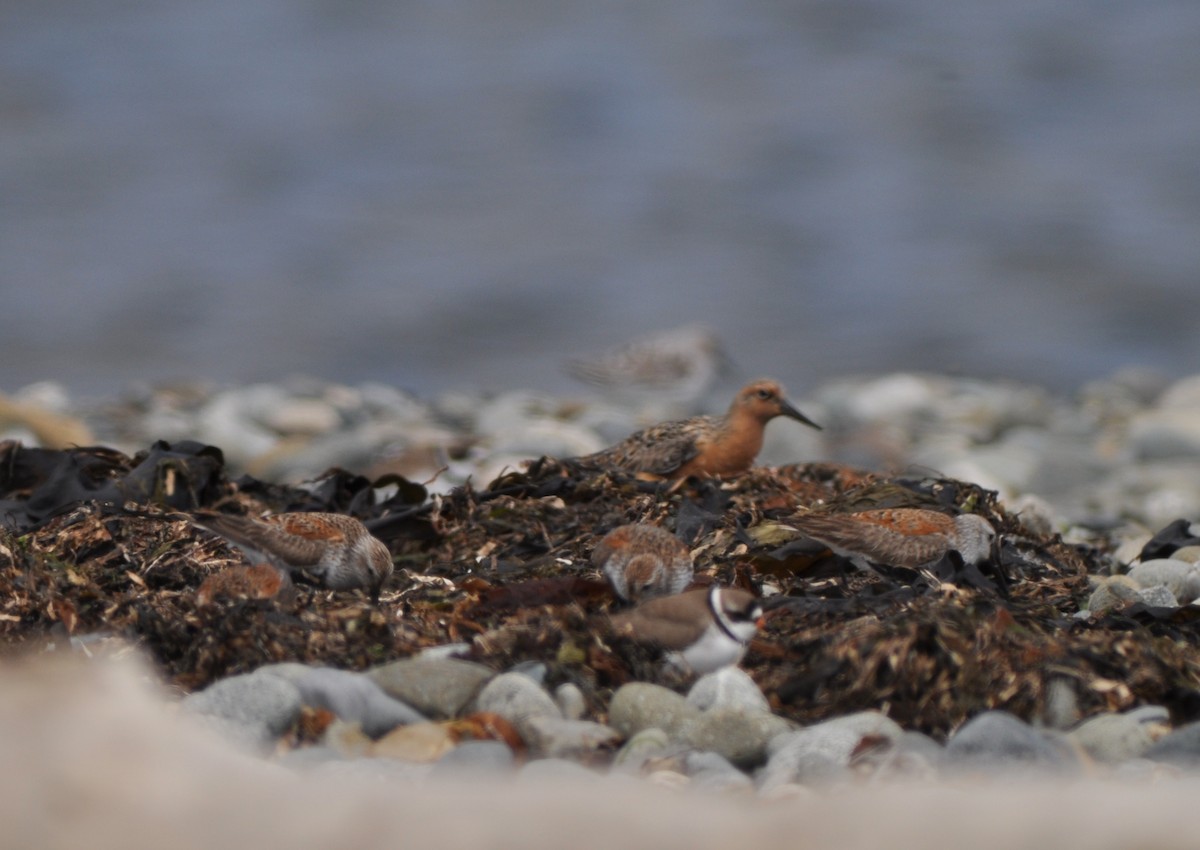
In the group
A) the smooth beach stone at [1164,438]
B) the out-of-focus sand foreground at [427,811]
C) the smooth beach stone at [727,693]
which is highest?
the smooth beach stone at [1164,438]

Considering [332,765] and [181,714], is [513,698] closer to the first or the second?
[332,765]

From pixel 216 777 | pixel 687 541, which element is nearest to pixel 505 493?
pixel 687 541

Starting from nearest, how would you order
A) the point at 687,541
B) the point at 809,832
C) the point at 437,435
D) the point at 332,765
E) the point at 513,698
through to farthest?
the point at 809,832
the point at 332,765
the point at 513,698
the point at 687,541
the point at 437,435

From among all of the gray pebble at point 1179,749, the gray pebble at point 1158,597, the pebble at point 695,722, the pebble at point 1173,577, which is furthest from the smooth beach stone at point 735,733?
the pebble at point 1173,577

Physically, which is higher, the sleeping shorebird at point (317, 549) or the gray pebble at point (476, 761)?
the sleeping shorebird at point (317, 549)

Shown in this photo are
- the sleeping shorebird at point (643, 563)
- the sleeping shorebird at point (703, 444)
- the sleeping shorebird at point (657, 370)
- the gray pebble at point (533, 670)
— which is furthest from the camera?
the sleeping shorebird at point (657, 370)

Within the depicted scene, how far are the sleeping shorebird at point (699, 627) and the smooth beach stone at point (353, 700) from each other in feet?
2.38

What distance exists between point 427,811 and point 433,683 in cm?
106

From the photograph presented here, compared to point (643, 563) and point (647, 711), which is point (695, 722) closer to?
point (647, 711)

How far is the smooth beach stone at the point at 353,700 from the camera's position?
11.4ft

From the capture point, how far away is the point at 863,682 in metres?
3.72

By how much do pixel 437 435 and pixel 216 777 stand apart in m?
7.29

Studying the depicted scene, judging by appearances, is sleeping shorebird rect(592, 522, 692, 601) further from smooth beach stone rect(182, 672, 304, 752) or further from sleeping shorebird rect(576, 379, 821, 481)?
sleeping shorebird rect(576, 379, 821, 481)

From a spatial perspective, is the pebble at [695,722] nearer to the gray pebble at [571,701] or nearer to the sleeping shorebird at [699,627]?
the gray pebble at [571,701]
